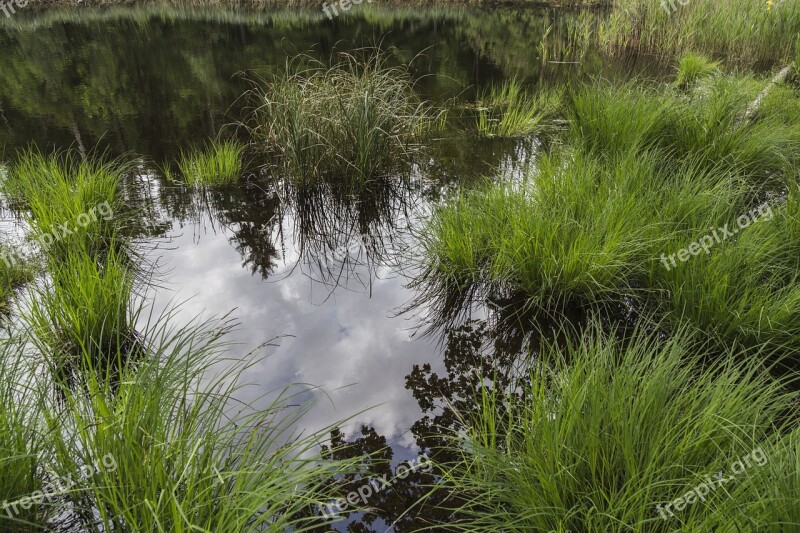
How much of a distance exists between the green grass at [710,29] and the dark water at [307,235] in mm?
780

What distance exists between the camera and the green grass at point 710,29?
935cm

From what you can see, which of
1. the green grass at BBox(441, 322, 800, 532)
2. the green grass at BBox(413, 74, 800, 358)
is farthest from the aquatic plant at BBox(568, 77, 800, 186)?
the green grass at BBox(441, 322, 800, 532)

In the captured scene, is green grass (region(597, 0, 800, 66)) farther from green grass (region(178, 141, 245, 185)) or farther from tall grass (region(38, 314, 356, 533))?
tall grass (region(38, 314, 356, 533))

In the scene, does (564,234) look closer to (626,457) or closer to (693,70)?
(626,457)

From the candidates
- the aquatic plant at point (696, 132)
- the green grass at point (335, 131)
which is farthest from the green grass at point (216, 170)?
the aquatic plant at point (696, 132)

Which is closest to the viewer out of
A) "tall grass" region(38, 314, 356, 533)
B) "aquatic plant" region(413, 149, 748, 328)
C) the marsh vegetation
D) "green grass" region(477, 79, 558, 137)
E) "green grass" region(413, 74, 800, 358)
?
"tall grass" region(38, 314, 356, 533)

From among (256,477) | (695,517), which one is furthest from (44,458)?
(695,517)

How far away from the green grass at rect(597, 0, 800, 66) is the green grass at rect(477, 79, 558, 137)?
13.8ft

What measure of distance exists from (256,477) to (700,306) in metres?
2.41

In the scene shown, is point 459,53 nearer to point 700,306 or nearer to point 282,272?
point 282,272

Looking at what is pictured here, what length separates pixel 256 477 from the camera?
172 cm

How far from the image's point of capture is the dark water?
293 centimetres

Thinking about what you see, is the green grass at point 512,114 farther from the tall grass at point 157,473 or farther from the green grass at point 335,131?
the tall grass at point 157,473

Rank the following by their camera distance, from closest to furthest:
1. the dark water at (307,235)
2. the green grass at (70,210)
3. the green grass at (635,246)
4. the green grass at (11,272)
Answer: the green grass at (635,246) → the dark water at (307,235) → the green grass at (11,272) → the green grass at (70,210)
